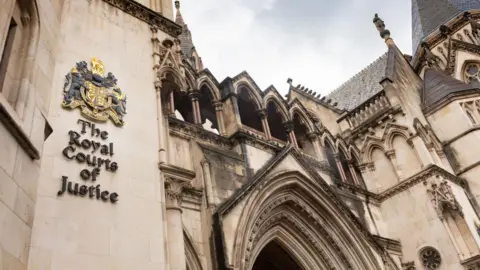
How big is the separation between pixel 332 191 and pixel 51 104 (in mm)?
10155

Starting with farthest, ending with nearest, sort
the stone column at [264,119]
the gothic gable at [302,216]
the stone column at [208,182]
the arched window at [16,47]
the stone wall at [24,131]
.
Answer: the stone column at [264,119], the gothic gable at [302,216], the stone column at [208,182], the arched window at [16,47], the stone wall at [24,131]

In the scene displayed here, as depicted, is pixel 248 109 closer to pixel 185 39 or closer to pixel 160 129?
pixel 185 39

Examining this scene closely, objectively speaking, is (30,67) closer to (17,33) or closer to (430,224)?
(17,33)

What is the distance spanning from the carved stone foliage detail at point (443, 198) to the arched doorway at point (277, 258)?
5.87 meters

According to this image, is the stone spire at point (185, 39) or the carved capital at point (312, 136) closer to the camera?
the carved capital at point (312, 136)

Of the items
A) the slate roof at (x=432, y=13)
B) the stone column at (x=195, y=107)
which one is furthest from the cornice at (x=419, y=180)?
the slate roof at (x=432, y=13)

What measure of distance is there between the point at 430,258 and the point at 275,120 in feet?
25.4

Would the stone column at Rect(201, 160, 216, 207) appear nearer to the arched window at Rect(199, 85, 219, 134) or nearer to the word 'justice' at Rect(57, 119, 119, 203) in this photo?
the arched window at Rect(199, 85, 219, 134)

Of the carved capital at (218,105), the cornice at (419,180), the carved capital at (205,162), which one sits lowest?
the carved capital at (205,162)

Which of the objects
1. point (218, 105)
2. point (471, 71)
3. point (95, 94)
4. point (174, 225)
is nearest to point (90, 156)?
point (95, 94)

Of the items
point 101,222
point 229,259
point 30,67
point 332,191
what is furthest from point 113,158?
point 332,191

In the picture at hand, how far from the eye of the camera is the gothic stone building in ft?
18.9

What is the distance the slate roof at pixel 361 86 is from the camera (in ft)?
86.1

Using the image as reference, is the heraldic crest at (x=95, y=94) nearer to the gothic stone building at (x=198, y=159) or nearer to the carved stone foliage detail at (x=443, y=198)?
the gothic stone building at (x=198, y=159)
